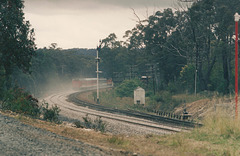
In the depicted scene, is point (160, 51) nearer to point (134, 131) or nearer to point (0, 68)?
point (0, 68)

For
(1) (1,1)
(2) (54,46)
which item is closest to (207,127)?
(1) (1,1)

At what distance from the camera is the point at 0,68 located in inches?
1147

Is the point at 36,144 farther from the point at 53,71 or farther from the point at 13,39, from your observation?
the point at 53,71

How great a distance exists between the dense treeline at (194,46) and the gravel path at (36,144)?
30894mm

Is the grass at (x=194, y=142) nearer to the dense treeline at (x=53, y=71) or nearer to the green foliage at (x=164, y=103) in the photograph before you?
the green foliage at (x=164, y=103)

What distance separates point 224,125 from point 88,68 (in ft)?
354

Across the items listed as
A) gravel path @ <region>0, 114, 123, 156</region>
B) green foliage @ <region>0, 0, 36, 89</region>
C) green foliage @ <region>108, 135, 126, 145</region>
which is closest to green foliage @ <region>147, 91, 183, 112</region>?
green foliage @ <region>0, 0, 36, 89</region>

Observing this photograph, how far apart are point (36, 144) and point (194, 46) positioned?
4268 cm

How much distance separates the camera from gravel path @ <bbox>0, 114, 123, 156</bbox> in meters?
7.59

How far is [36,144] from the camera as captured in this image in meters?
8.27

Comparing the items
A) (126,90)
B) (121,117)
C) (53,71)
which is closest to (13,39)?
(121,117)

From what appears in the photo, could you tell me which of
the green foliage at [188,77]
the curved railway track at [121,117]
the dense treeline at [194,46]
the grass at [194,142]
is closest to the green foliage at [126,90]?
the dense treeline at [194,46]

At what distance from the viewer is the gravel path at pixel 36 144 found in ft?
24.9

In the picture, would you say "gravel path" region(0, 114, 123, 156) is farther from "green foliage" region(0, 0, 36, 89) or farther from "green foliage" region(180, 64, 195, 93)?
"green foliage" region(180, 64, 195, 93)
